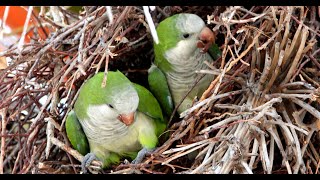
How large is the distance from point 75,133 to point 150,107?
0.20 metres

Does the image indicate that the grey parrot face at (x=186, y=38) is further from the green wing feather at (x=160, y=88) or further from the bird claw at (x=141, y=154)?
the bird claw at (x=141, y=154)

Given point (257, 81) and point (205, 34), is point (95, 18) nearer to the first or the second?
point (205, 34)

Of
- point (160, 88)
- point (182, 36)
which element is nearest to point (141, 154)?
point (160, 88)

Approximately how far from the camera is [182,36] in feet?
4.87

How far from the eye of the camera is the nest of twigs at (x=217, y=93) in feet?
3.99

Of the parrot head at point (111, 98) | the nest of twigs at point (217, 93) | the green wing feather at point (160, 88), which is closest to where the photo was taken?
the nest of twigs at point (217, 93)

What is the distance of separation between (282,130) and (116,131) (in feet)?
1.38

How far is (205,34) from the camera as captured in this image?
4.70 ft

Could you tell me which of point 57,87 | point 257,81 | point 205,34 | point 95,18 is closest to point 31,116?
point 57,87

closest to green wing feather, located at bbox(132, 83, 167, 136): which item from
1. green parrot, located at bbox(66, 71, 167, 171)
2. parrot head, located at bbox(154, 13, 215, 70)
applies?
green parrot, located at bbox(66, 71, 167, 171)

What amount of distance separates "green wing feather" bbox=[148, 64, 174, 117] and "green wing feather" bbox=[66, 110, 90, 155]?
0.76 feet

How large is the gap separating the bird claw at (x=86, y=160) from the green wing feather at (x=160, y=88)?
0.82 ft

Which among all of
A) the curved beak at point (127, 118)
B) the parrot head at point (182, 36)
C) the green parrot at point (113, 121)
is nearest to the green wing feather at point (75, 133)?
the green parrot at point (113, 121)

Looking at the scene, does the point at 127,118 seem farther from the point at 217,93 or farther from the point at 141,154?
the point at 217,93
